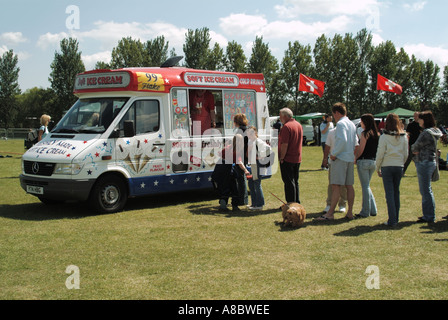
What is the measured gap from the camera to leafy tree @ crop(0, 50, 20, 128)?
62156mm

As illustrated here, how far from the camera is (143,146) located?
9.07 m

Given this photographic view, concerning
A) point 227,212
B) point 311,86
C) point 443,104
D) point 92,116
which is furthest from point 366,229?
point 443,104

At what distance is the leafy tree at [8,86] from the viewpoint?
6216cm

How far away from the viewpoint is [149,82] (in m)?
9.16

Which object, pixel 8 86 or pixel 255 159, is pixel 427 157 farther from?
pixel 8 86

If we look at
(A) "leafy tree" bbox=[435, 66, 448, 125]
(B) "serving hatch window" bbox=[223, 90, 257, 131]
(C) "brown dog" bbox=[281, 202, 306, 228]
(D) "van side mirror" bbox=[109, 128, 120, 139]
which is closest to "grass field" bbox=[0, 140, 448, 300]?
(C) "brown dog" bbox=[281, 202, 306, 228]

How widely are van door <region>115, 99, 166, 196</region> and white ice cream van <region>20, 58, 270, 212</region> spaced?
0.02 metres

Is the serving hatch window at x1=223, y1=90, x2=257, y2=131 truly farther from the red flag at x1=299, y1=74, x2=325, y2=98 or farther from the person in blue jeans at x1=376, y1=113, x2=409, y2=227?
the red flag at x1=299, y1=74, x2=325, y2=98

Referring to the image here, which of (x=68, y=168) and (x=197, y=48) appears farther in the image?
(x=197, y=48)

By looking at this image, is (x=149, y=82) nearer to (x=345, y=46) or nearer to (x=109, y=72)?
(x=109, y=72)

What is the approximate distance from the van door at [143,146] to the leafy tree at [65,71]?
4813 centimetres

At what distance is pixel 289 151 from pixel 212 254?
10.6 feet
